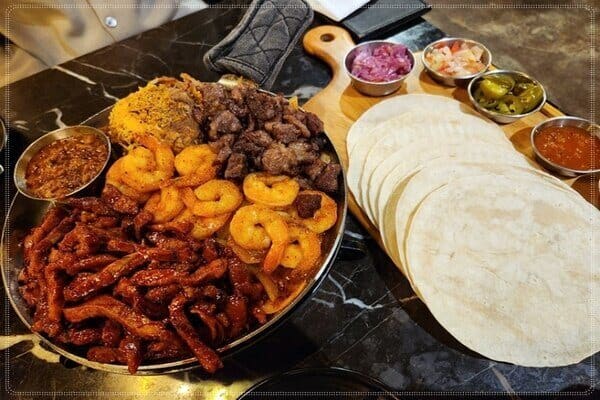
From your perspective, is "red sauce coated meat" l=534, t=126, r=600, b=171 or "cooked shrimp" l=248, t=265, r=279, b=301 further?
"red sauce coated meat" l=534, t=126, r=600, b=171

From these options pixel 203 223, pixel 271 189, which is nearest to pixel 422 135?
pixel 271 189

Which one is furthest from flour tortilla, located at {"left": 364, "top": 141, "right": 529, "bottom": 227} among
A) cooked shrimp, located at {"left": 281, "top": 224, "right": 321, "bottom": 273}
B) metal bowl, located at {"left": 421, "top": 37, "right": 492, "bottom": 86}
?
metal bowl, located at {"left": 421, "top": 37, "right": 492, "bottom": 86}

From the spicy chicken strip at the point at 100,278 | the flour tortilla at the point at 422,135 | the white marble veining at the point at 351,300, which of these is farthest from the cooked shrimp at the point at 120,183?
the flour tortilla at the point at 422,135

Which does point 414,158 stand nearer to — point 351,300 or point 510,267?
point 510,267

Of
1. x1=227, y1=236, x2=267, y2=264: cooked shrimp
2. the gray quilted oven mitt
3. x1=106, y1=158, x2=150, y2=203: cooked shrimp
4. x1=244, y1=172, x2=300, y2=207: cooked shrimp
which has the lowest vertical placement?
x1=227, y1=236, x2=267, y2=264: cooked shrimp

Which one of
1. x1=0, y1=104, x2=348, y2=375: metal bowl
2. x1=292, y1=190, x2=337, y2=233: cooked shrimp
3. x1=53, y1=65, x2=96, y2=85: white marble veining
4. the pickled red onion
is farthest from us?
x1=53, y1=65, x2=96, y2=85: white marble veining

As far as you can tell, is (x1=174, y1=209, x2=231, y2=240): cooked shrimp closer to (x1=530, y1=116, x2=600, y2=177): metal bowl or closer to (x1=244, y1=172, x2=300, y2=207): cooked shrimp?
(x1=244, y1=172, x2=300, y2=207): cooked shrimp

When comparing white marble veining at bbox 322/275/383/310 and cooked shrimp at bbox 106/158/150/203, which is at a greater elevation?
cooked shrimp at bbox 106/158/150/203
